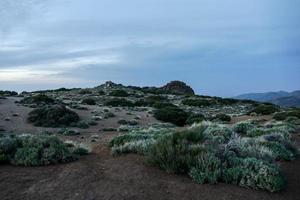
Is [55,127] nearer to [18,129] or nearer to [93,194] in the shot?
[18,129]

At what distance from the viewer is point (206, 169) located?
8086 mm

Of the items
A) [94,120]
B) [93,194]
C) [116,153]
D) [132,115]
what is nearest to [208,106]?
[132,115]

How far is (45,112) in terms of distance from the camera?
82.9 feet

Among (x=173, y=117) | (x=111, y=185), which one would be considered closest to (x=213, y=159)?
(x=111, y=185)

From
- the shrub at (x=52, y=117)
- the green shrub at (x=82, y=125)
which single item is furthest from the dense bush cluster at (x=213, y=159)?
the shrub at (x=52, y=117)

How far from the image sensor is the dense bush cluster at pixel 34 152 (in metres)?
9.22

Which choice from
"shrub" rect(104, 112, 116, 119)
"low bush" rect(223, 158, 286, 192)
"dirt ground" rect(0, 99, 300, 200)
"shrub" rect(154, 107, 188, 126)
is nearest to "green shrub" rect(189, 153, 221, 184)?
"dirt ground" rect(0, 99, 300, 200)

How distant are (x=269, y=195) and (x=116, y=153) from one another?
464cm

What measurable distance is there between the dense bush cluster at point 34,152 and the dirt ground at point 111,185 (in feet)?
0.87

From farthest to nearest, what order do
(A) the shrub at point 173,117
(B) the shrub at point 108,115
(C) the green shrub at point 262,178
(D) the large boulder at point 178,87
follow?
(D) the large boulder at point 178,87, (A) the shrub at point 173,117, (B) the shrub at point 108,115, (C) the green shrub at point 262,178

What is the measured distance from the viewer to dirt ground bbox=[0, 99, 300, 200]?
7.23 metres

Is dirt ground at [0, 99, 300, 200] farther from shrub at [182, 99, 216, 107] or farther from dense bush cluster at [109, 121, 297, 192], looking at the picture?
shrub at [182, 99, 216, 107]

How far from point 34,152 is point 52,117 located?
1561 cm

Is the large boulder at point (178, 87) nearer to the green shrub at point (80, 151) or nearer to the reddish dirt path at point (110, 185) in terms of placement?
the green shrub at point (80, 151)
